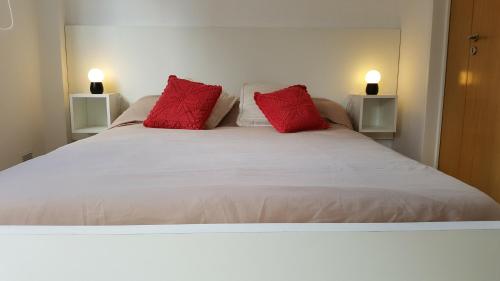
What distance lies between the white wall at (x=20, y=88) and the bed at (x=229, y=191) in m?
1.13

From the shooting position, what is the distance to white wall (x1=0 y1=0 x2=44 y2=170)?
2475 millimetres

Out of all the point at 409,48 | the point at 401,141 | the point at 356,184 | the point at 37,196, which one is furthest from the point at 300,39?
the point at 37,196

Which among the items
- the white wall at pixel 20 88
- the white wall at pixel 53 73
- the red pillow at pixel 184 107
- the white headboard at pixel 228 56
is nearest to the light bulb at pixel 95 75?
the white headboard at pixel 228 56

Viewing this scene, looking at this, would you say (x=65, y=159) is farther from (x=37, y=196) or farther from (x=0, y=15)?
(x=0, y=15)

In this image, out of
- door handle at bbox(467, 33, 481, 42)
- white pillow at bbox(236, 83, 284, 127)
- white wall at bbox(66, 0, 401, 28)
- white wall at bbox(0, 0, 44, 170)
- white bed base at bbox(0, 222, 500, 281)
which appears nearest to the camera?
white bed base at bbox(0, 222, 500, 281)

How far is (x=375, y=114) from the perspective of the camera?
10.6 ft

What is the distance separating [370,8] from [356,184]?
2.24m

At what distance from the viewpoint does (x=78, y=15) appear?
2.99 meters

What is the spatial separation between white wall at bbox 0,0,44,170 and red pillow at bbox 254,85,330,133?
160 cm

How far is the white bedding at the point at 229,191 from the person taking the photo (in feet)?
3.61

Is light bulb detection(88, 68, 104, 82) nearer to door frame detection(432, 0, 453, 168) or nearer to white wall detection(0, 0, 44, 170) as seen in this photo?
white wall detection(0, 0, 44, 170)

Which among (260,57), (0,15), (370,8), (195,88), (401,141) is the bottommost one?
(401,141)

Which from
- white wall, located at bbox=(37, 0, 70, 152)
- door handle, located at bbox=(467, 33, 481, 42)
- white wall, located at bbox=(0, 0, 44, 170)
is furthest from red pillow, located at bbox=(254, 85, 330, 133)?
white wall, located at bbox=(0, 0, 44, 170)

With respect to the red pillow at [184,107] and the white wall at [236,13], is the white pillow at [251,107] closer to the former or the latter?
the red pillow at [184,107]
